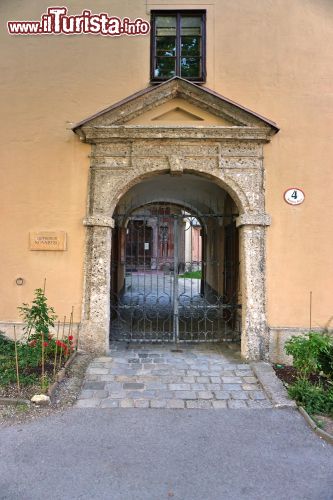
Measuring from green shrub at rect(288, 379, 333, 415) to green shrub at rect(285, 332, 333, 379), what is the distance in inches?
7.1

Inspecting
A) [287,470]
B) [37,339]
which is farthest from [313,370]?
[37,339]

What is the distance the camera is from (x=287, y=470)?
2.82 metres

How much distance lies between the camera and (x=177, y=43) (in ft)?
19.2

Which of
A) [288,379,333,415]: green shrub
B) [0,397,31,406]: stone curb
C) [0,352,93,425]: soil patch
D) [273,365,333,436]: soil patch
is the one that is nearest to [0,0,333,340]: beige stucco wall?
[273,365,333,436]: soil patch

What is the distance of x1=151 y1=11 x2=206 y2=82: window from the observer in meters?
5.82

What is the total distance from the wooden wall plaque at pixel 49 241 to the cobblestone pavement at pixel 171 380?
1881mm

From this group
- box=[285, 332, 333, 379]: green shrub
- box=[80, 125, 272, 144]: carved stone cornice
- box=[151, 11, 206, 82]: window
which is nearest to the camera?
box=[285, 332, 333, 379]: green shrub

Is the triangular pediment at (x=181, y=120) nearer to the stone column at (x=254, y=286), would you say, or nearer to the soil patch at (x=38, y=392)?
the stone column at (x=254, y=286)

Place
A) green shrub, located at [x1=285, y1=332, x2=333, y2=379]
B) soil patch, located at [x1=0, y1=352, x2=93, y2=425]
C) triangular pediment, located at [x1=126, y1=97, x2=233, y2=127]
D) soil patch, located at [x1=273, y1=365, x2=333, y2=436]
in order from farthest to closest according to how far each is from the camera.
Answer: triangular pediment, located at [x1=126, y1=97, x2=233, y2=127]
green shrub, located at [x1=285, y1=332, x2=333, y2=379]
soil patch, located at [x1=0, y1=352, x2=93, y2=425]
soil patch, located at [x1=273, y1=365, x2=333, y2=436]

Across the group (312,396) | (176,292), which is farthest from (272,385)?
(176,292)

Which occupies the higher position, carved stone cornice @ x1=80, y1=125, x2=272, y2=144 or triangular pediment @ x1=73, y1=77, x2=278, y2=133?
triangular pediment @ x1=73, y1=77, x2=278, y2=133

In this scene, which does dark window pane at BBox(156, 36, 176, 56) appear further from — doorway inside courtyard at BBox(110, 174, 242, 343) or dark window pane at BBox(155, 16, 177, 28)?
doorway inside courtyard at BBox(110, 174, 242, 343)

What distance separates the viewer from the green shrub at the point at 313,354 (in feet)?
13.6

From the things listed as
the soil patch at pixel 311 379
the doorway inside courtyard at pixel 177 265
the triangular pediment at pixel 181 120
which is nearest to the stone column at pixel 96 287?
the doorway inside courtyard at pixel 177 265
